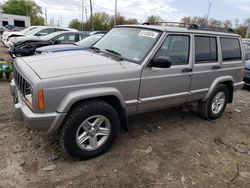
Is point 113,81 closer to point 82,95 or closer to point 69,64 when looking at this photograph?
point 82,95

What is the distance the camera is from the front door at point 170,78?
3.54 metres

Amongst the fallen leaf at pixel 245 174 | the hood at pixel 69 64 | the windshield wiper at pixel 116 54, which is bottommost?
the fallen leaf at pixel 245 174

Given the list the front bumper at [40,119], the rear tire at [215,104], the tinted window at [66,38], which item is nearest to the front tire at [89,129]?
the front bumper at [40,119]

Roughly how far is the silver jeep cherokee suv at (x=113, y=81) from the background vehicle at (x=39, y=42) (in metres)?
4.80

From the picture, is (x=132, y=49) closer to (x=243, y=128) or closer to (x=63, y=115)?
(x=63, y=115)

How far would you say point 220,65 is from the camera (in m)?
4.65

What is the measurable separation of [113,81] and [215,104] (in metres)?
2.99

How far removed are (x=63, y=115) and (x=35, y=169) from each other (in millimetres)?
864

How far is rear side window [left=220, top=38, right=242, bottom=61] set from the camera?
4.77m

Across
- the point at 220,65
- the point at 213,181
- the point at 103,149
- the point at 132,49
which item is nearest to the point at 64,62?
the point at 132,49

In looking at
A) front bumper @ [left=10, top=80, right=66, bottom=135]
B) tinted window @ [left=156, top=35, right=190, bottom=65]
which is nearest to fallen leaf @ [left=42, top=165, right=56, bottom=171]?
front bumper @ [left=10, top=80, right=66, bottom=135]

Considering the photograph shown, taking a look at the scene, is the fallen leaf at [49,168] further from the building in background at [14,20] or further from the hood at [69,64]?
the building in background at [14,20]

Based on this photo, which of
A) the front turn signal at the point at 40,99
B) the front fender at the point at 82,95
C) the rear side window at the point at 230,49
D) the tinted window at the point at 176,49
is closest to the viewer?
the front turn signal at the point at 40,99

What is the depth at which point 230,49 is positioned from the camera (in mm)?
4934
